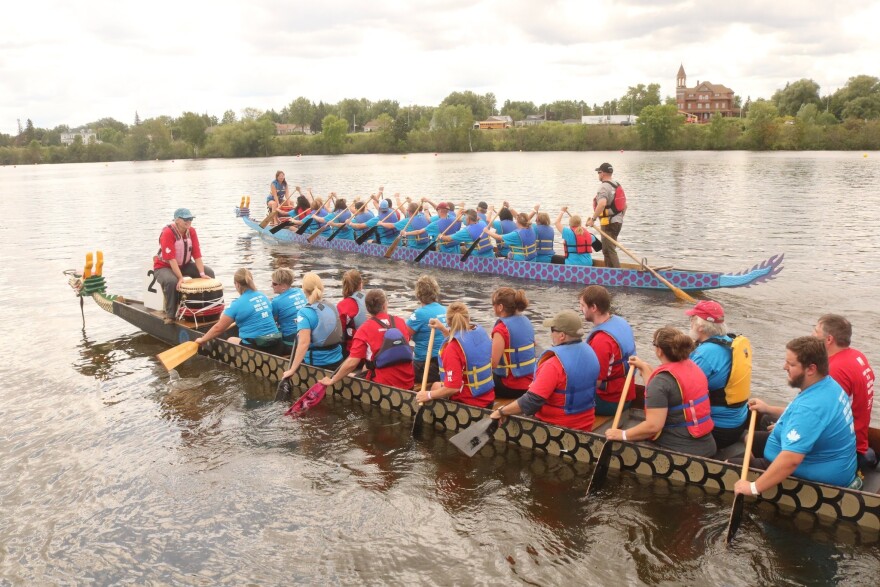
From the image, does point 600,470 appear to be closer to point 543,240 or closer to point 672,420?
point 672,420

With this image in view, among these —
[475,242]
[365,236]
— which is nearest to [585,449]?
[475,242]

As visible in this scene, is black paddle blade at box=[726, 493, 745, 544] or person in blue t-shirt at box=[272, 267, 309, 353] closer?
black paddle blade at box=[726, 493, 745, 544]

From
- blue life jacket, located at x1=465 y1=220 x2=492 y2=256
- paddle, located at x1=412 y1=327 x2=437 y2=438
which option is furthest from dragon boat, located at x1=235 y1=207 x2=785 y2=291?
paddle, located at x1=412 y1=327 x2=437 y2=438

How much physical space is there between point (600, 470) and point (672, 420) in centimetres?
87

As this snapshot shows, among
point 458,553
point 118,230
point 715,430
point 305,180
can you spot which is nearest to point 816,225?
point 715,430

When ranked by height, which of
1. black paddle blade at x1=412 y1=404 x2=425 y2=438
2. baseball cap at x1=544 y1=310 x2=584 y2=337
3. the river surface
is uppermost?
baseball cap at x1=544 y1=310 x2=584 y2=337

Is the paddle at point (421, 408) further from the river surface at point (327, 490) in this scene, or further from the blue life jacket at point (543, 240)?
the blue life jacket at point (543, 240)

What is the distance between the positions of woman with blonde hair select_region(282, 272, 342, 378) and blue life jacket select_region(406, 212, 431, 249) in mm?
9366

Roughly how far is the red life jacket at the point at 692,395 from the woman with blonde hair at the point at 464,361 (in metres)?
1.91

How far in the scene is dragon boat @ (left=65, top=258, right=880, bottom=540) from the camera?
5371 millimetres

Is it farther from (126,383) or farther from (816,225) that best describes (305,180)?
(126,383)

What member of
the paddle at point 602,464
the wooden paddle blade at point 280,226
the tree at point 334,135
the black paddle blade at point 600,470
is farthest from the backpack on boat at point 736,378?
the tree at point 334,135

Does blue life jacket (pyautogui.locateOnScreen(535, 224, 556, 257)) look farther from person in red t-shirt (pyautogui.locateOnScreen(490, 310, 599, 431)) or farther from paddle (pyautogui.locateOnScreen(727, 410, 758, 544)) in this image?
paddle (pyautogui.locateOnScreen(727, 410, 758, 544))

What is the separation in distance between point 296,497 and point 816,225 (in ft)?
75.0
